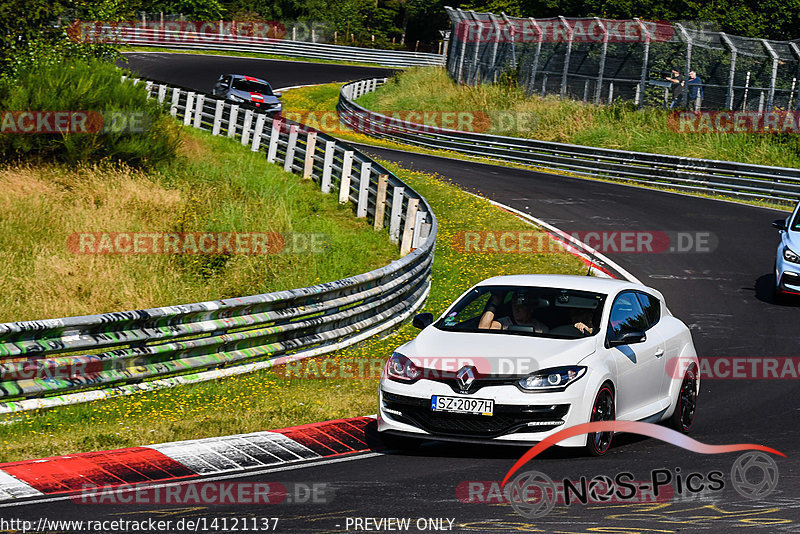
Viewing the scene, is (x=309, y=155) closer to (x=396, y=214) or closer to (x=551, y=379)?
(x=396, y=214)

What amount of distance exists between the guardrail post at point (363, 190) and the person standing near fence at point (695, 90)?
52.6ft

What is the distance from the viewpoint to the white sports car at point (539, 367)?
26.9 feet

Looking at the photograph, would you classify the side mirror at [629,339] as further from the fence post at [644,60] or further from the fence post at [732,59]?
the fence post at [644,60]

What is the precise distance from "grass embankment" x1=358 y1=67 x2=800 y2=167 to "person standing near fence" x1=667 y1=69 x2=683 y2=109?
1.47 feet

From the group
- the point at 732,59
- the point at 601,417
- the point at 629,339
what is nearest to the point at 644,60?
the point at 732,59

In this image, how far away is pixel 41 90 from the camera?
81.4 feet

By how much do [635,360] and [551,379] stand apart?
3.95 feet

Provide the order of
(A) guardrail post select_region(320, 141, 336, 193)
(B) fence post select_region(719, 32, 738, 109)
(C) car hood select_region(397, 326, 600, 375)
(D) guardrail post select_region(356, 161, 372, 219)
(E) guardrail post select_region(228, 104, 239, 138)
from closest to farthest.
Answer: (C) car hood select_region(397, 326, 600, 375) < (D) guardrail post select_region(356, 161, 372, 219) < (A) guardrail post select_region(320, 141, 336, 193) < (E) guardrail post select_region(228, 104, 239, 138) < (B) fence post select_region(719, 32, 738, 109)

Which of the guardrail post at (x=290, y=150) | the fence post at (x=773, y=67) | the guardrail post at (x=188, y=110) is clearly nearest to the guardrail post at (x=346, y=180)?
the guardrail post at (x=290, y=150)

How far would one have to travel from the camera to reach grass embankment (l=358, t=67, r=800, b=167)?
1305 inches

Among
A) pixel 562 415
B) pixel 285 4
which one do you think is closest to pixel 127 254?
pixel 562 415

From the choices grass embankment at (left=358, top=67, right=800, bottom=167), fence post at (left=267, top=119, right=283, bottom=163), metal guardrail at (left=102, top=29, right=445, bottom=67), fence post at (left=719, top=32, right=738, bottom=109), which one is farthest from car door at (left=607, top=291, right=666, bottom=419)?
metal guardrail at (left=102, top=29, right=445, bottom=67)

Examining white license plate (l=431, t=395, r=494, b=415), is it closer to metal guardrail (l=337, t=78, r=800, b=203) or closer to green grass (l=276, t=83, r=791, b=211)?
green grass (l=276, t=83, r=791, b=211)

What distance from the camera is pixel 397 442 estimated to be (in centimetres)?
883
